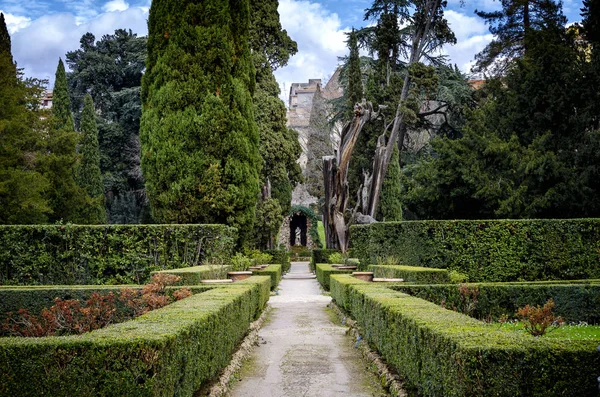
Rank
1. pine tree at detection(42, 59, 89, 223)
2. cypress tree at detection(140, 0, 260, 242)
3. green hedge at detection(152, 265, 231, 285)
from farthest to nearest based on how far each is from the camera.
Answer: pine tree at detection(42, 59, 89, 223)
cypress tree at detection(140, 0, 260, 242)
green hedge at detection(152, 265, 231, 285)

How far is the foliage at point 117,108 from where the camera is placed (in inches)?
1390

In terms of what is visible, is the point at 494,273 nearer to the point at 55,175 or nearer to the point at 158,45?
the point at 158,45

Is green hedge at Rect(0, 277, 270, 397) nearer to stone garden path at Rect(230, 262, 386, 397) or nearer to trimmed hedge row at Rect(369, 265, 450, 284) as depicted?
stone garden path at Rect(230, 262, 386, 397)

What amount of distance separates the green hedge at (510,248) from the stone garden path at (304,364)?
4761 millimetres

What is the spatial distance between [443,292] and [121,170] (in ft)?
100

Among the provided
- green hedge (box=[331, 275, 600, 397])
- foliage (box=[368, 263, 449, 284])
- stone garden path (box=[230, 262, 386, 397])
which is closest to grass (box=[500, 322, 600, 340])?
foliage (box=[368, 263, 449, 284])

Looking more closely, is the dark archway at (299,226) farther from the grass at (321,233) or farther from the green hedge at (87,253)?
the green hedge at (87,253)

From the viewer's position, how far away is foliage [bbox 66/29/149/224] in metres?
35.3

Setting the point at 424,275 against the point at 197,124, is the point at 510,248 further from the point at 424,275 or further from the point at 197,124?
the point at 197,124

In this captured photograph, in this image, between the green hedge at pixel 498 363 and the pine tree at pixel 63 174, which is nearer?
the green hedge at pixel 498 363

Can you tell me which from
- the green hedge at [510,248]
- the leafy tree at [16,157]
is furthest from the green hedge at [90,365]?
the leafy tree at [16,157]

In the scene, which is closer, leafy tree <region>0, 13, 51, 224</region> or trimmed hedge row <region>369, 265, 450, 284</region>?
trimmed hedge row <region>369, 265, 450, 284</region>

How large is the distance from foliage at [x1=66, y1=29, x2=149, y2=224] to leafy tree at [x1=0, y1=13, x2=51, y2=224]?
1209cm

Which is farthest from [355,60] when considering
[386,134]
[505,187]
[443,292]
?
[443,292]
